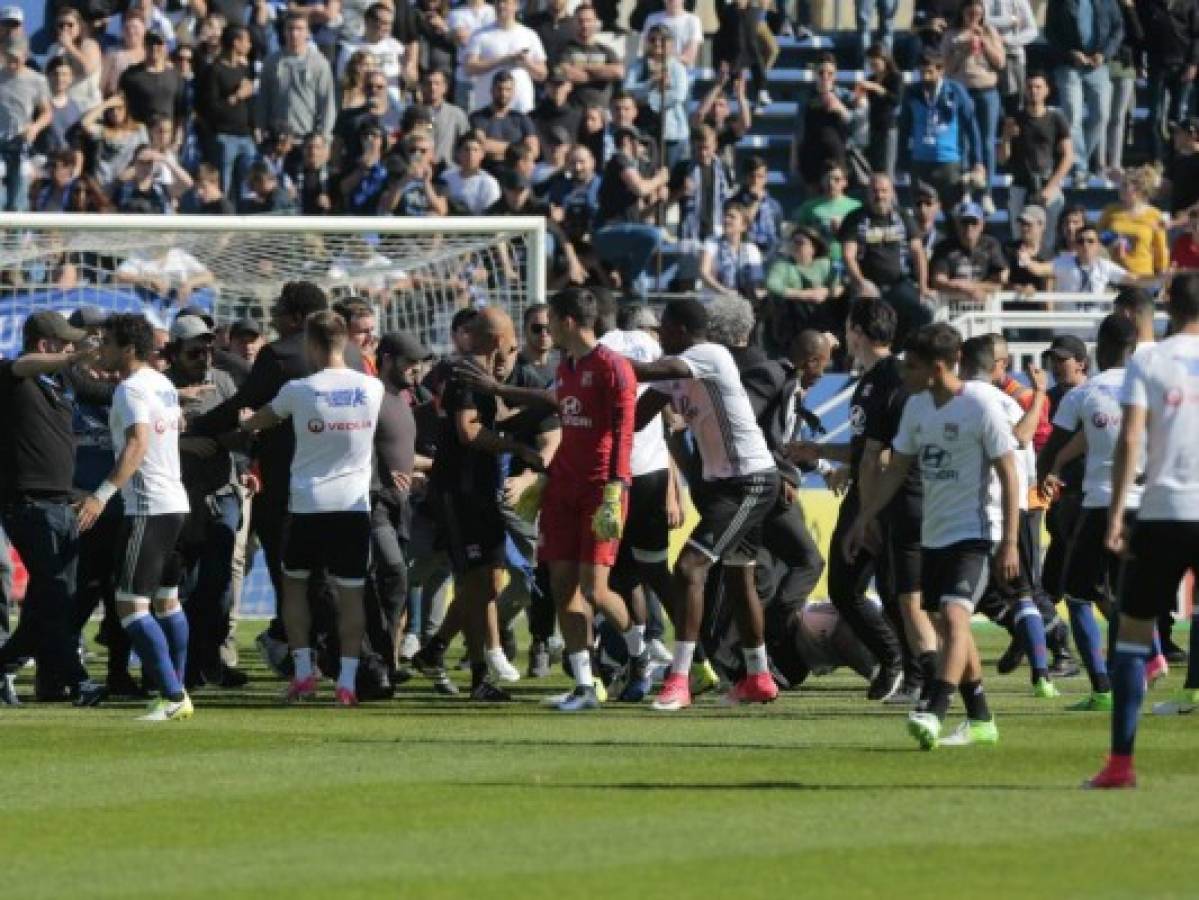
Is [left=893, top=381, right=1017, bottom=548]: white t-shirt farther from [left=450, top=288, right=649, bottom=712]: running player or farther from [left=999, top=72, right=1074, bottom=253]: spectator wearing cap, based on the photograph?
[left=999, top=72, right=1074, bottom=253]: spectator wearing cap

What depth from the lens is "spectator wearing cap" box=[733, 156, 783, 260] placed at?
2789 centimetres

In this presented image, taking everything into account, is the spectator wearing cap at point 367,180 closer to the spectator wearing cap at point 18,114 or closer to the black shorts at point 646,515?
the spectator wearing cap at point 18,114

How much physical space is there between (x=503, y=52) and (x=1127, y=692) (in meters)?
18.9

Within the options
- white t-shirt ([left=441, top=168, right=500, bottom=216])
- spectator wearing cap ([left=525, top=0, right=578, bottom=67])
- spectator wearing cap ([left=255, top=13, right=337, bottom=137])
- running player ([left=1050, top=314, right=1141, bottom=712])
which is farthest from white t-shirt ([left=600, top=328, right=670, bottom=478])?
spectator wearing cap ([left=525, top=0, right=578, bottom=67])

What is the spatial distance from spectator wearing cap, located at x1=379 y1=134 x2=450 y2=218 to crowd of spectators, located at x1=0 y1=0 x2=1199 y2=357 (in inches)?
1.1

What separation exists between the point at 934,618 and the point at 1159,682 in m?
2.74

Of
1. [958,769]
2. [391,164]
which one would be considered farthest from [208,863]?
[391,164]

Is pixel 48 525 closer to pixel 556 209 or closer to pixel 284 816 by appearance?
pixel 284 816

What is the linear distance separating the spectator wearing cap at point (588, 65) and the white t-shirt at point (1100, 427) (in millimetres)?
14208

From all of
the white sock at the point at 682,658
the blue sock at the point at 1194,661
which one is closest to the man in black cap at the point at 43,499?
the white sock at the point at 682,658

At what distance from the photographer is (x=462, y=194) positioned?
26.7 m

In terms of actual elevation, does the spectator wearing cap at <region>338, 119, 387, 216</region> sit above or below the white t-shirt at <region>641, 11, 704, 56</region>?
below

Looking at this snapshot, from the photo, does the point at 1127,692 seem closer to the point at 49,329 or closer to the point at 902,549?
the point at 902,549

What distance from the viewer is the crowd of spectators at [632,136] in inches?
1043
